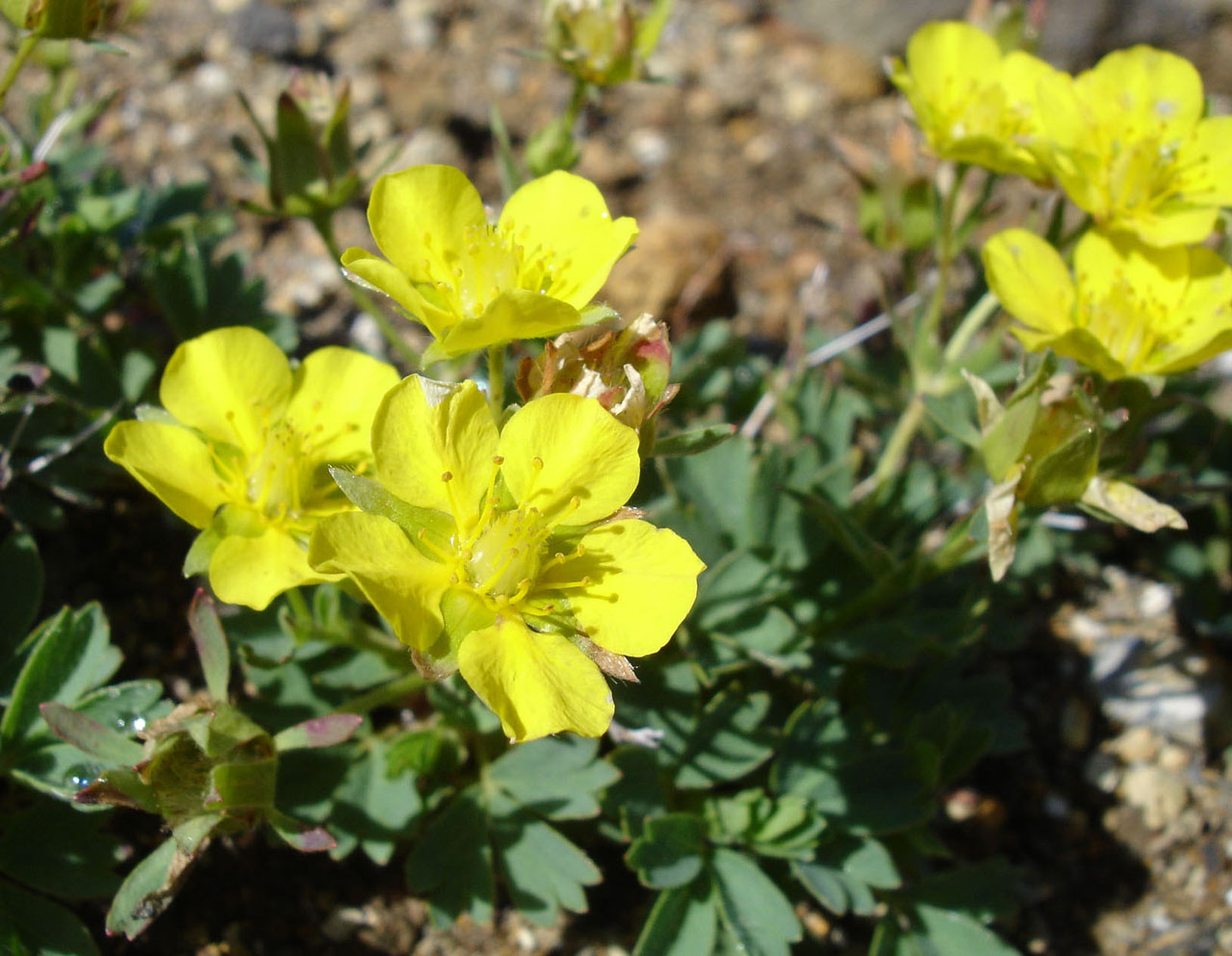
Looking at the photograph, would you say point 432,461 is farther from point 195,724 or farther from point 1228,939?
point 1228,939

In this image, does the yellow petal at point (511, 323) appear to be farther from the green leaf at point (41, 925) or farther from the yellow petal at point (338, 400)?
the green leaf at point (41, 925)

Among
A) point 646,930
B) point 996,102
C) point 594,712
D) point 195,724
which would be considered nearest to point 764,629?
point 646,930

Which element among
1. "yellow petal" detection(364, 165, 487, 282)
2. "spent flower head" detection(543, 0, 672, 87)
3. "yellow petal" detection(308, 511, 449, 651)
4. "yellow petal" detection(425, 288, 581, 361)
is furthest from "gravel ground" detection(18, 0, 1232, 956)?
"yellow petal" detection(308, 511, 449, 651)

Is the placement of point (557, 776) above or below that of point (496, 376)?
below

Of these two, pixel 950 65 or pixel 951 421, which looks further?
pixel 950 65

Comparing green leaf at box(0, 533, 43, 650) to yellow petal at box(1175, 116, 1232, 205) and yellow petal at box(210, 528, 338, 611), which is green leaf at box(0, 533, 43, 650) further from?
yellow petal at box(1175, 116, 1232, 205)

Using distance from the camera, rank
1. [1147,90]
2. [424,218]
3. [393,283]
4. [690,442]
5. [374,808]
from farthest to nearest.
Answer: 1. [1147,90]
2. [374,808]
3. [424,218]
4. [690,442]
5. [393,283]

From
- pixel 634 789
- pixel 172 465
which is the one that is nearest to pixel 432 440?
pixel 172 465

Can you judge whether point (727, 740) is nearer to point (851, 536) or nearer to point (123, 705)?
point (851, 536)
